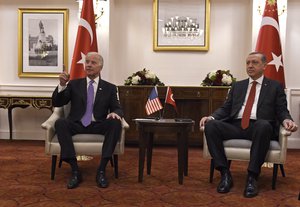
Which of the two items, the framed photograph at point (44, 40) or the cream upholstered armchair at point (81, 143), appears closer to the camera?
the cream upholstered armchair at point (81, 143)

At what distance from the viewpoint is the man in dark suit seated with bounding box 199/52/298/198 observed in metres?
3.47

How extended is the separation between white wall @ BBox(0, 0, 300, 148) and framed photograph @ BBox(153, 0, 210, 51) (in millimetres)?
121

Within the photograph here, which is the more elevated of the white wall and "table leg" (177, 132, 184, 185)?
the white wall

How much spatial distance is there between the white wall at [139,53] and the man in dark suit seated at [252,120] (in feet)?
8.84

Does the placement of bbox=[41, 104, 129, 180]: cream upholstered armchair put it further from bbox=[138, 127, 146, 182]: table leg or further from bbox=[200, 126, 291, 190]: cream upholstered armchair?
bbox=[200, 126, 291, 190]: cream upholstered armchair

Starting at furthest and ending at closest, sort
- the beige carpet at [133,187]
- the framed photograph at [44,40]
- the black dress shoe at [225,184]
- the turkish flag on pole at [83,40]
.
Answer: the framed photograph at [44,40]
the turkish flag on pole at [83,40]
the black dress shoe at [225,184]
the beige carpet at [133,187]

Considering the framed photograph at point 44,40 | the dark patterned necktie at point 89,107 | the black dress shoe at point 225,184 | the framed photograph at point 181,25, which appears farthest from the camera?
the framed photograph at point 44,40

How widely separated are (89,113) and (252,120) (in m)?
1.59

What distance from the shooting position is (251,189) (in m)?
3.43

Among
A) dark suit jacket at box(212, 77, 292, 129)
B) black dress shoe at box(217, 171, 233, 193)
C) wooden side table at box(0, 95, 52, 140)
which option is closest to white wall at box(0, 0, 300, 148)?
wooden side table at box(0, 95, 52, 140)

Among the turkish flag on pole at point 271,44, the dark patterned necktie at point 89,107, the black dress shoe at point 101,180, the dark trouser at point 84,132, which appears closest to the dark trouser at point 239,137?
the dark trouser at point 84,132

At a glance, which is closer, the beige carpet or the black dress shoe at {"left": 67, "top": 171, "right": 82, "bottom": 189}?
the beige carpet

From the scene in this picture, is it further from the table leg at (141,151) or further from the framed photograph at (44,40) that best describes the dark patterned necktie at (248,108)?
the framed photograph at (44,40)

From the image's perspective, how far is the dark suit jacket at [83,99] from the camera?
4.02 meters
